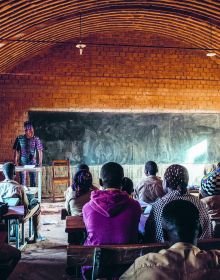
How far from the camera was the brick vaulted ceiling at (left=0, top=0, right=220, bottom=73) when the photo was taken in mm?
6297

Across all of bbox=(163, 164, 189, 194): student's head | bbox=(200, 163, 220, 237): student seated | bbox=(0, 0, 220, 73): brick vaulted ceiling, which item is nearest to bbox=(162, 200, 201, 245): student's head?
bbox=(163, 164, 189, 194): student's head

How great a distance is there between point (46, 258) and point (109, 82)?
6057 millimetres

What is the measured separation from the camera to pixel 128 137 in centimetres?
998

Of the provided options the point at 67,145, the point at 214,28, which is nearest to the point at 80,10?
the point at 214,28

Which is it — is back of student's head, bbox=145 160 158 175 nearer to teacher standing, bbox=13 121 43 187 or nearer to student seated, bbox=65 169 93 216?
student seated, bbox=65 169 93 216

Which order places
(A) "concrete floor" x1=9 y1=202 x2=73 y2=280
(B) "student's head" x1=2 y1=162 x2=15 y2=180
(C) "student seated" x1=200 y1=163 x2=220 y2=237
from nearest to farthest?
(C) "student seated" x1=200 y1=163 x2=220 y2=237
(A) "concrete floor" x1=9 y1=202 x2=73 y2=280
(B) "student's head" x1=2 y1=162 x2=15 y2=180

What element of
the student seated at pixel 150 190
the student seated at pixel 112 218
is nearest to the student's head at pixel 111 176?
the student seated at pixel 112 218

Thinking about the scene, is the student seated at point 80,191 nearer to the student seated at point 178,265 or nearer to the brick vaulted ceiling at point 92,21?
the student seated at point 178,265

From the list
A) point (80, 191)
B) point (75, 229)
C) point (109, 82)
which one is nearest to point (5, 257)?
point (75, 229)

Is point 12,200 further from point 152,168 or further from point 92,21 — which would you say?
point 92,21

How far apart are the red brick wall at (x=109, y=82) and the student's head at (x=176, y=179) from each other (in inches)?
268

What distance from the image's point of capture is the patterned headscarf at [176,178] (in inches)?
122

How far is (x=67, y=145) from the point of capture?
381 inches

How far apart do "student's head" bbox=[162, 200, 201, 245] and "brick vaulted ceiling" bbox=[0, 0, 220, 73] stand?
15.2 ft
